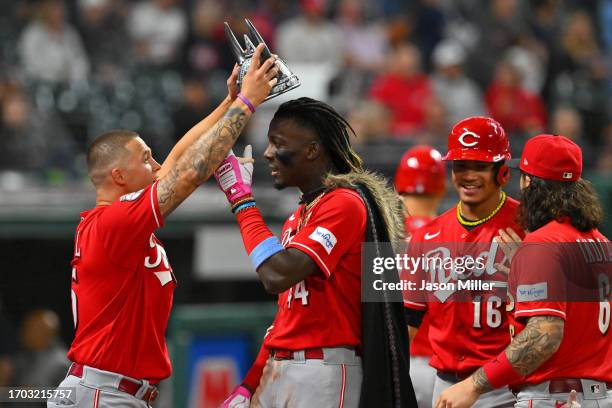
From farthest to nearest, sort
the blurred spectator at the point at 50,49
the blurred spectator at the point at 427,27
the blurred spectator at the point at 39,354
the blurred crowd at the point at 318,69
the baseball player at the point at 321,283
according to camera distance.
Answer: the blurred spectator at the point at 427,27, the blurred spectator at the point at 50,49, the blurred crowd at the point at 318,69, the blurred spectator at the point at 39,354, the baseball player at the point at 321,283

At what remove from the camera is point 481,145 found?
5098mm

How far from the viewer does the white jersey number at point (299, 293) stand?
459 centimetres

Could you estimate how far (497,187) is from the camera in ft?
17.0

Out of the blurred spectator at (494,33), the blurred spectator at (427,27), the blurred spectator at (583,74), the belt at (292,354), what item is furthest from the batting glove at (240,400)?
the blurred spectator at (427,27)

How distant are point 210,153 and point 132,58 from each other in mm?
6950

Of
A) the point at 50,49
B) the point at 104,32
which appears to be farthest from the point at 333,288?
the point at 104,32

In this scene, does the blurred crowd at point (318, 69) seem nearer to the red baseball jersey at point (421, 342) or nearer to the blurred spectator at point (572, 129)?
the blurred spectator at point (572, 129)

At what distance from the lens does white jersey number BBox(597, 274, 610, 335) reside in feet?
15.0

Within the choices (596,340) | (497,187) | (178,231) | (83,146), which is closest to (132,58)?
(83,146)

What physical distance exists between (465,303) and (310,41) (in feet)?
23.5

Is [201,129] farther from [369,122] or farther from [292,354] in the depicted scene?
[369,122]

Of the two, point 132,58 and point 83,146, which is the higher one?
point 132,58

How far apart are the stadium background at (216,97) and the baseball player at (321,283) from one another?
13.5 feet

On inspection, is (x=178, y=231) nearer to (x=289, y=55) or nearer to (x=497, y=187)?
(x=289, y=55)
